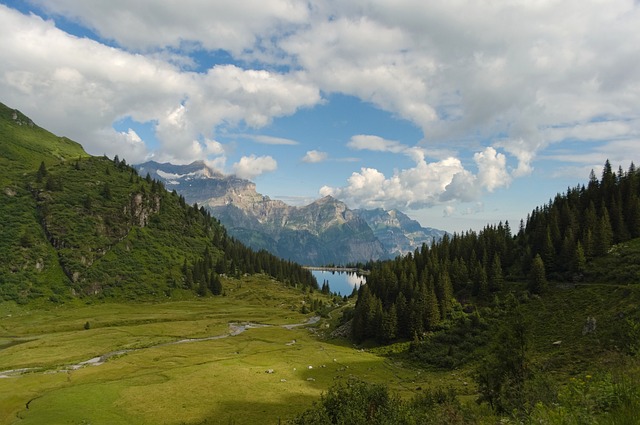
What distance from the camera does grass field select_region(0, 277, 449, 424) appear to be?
178 feet

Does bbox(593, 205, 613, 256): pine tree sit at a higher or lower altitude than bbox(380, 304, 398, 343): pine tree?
higher

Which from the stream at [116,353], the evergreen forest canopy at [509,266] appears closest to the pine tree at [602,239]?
the evergreen forest canopy at [509,266]

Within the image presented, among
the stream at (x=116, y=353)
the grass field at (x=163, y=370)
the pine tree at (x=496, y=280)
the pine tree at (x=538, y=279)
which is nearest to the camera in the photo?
the grass field at (x=163, y=370)

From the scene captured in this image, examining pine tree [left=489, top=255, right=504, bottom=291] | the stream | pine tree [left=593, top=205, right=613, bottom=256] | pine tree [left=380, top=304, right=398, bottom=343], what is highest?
pine tree [left=593, top=205, right=613, bottom=256]

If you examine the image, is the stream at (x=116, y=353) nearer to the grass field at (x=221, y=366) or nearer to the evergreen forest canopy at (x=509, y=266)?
the grass field at (x=221, y=366)

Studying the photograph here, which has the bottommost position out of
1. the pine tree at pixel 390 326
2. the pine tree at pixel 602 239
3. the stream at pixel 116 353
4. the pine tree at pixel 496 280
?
the stream at pixel 116 353

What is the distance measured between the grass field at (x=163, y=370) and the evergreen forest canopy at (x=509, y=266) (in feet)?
51.7

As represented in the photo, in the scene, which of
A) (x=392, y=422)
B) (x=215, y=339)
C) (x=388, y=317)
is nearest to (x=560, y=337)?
(x=388, y=317)

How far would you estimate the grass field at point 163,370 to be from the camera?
54188mm

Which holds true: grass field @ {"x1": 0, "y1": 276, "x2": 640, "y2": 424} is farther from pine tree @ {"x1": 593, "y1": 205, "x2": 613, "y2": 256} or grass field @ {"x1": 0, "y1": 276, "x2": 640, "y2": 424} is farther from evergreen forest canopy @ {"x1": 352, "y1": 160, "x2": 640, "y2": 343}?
pine tree @ {"x1": 593, "y1": 205, "x2": 613, "y2": 256}

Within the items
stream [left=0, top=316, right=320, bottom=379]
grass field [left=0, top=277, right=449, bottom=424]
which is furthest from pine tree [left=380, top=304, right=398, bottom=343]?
stream [left=0, top=316, right=320, bottom=379]

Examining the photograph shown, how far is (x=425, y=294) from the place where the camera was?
11056 centimetres

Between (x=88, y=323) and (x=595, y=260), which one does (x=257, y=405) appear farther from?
(x=88, y=323)

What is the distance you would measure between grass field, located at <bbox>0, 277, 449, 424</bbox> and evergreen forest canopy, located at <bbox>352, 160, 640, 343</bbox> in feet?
51.7
